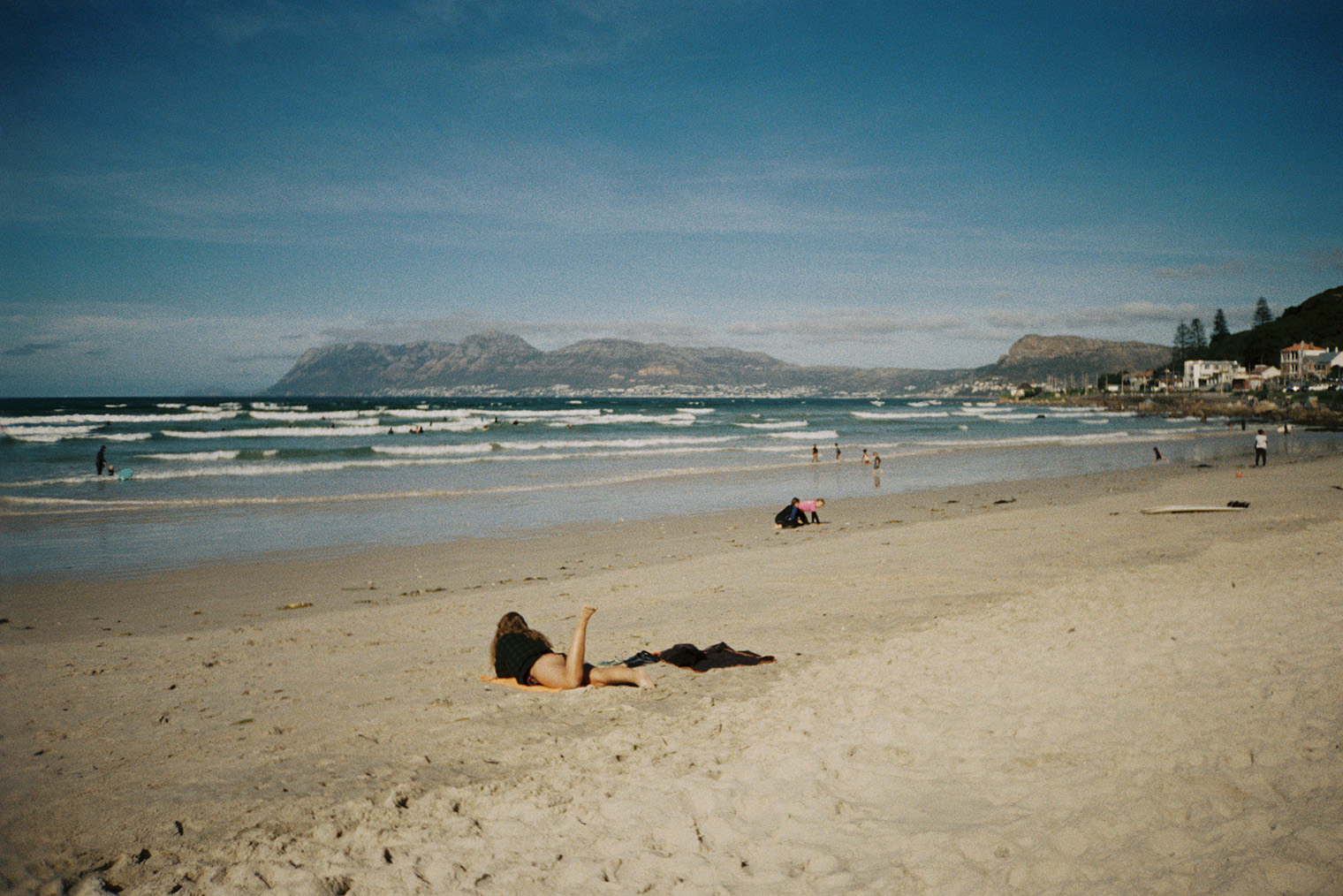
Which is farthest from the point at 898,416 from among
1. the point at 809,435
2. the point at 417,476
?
the point at 417,476

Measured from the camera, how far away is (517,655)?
21.9 feet

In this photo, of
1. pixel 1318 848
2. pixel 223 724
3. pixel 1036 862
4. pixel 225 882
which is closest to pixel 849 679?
pixel 1036 862

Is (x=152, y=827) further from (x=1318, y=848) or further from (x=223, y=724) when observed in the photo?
(x=1318, y=848)

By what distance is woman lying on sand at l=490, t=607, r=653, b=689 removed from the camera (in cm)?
646

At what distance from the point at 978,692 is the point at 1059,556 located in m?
7.11

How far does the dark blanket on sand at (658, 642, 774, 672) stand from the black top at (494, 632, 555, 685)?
3.87 ft

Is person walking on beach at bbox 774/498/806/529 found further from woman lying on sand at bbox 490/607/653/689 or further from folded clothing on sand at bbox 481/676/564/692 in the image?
folded clothing on sand at bbox 481/676/564/692

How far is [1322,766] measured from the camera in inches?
165

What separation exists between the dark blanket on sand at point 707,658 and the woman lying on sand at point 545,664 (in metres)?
0.38

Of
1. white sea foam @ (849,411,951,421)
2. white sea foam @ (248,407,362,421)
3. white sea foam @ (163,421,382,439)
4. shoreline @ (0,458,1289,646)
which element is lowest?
shoreline @ (0,458,1289,646)

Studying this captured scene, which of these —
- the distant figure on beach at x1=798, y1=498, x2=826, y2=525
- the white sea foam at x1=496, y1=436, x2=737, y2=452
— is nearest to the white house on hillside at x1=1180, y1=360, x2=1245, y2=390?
the white sea foam at x1=496, y1=436, x2=737, y2=452

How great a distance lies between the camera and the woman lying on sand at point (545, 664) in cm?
646

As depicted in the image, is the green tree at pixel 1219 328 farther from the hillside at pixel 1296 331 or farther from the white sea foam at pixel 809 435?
the white sea foam at pixel 809 435

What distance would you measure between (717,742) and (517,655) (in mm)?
2238
